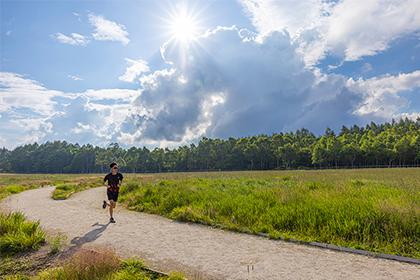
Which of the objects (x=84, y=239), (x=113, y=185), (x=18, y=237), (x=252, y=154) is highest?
(x=252, y=154)

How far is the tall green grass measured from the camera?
312 inches

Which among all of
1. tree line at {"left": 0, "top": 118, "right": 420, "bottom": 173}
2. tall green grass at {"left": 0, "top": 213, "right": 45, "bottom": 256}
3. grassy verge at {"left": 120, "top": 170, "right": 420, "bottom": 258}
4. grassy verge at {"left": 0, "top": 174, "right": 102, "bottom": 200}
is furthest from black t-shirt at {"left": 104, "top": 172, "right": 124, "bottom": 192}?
tree line at {"left": 0, "top": 118, "right": 420, "bottom": 173}

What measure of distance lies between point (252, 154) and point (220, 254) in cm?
10708

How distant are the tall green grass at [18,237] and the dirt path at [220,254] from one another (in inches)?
37.2

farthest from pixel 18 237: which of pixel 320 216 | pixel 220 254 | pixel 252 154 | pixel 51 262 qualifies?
pixel 252 154

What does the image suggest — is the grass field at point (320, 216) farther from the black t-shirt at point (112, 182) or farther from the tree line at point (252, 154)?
the tree line at point (252, 154)

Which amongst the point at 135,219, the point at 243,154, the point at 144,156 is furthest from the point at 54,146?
the point at 135,219

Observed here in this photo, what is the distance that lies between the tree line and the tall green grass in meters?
93.2

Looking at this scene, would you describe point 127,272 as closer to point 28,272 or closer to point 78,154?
point 28,272

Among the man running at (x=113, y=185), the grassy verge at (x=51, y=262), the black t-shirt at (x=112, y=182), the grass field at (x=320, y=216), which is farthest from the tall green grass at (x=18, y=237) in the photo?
the grass field at (x=320, y=216)

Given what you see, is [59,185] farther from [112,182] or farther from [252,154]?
[252,154]

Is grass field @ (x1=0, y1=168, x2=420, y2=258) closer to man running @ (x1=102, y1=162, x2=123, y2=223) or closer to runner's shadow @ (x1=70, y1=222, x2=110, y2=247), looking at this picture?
man running @ (x1=102, y1=162, x2=123, y2=223)

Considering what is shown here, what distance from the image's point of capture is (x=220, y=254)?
284 inches

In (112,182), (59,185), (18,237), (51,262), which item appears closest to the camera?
(51,262)
